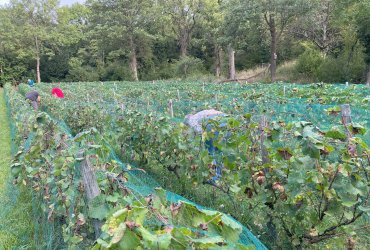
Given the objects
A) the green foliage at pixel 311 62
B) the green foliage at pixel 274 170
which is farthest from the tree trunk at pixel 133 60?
the green foliage at pixel 274 170

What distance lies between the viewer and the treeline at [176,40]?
26672 mm

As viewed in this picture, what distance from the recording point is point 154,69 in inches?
1742

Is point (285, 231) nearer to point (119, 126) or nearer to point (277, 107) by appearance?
point (119, 126)

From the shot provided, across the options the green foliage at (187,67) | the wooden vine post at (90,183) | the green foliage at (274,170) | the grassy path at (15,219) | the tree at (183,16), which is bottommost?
the green foliage at (187,67)

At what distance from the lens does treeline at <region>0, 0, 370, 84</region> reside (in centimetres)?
2667

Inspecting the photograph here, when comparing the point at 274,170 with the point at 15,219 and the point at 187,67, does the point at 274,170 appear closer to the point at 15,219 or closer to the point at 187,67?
the point at 15,219

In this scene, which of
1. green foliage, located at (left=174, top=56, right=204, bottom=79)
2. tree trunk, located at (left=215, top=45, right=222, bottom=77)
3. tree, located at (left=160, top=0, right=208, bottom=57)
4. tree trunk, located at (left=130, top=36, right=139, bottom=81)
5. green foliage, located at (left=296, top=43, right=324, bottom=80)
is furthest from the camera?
tree trunk, located at (left=130, top=36, right=139, bottom=81)

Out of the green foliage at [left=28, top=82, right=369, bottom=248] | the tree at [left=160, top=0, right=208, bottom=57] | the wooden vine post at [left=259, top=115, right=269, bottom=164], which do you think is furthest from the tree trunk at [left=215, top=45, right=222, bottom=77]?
the wooden vine post at [left=259, top=115, right=269, bottom=164]

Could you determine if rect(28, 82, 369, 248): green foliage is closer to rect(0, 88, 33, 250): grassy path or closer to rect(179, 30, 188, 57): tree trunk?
rect(0, 88, 33, 250): grassy path

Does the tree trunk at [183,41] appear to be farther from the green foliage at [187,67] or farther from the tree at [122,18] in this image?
the green foliage at [187,67]

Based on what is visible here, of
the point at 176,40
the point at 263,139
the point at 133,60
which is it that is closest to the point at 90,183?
the point at 263,139

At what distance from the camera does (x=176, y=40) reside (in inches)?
1777

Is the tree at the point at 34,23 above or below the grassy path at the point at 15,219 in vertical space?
above

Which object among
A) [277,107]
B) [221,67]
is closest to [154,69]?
[221,67]
